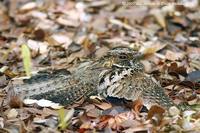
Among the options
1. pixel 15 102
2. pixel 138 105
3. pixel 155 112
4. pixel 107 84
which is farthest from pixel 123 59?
pixel 15 102

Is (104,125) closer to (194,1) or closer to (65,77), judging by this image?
(65,77)

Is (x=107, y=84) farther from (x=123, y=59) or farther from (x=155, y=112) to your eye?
(x=155, y=112)

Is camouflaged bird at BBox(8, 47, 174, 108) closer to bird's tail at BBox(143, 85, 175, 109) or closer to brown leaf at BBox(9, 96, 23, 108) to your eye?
bird's tail at BBox(143, 85, 175, 109)

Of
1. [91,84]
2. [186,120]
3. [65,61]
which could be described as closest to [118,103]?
[91,84]

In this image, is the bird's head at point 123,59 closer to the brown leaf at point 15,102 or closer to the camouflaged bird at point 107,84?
the camouflaged bird at point 107,84

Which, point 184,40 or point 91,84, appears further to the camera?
point 184,40

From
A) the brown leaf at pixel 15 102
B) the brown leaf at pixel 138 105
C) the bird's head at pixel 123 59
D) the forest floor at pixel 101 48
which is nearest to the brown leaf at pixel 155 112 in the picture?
the forest floor at pixel 101 48
